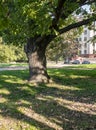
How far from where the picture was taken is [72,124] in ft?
29.3

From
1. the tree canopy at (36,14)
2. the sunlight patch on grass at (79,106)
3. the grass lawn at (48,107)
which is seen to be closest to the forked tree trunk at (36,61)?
the grass lawn at (48,107)

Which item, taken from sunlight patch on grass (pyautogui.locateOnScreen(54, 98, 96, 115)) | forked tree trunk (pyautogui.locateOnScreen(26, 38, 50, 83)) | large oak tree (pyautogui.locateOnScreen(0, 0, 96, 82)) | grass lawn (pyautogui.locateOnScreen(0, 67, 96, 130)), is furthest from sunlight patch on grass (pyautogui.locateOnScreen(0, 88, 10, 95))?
sunlight patch on grass (pyautogui.locateOnScreen(54, 98, 96, 115))

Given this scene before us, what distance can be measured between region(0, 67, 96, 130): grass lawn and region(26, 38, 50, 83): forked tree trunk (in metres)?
0.96

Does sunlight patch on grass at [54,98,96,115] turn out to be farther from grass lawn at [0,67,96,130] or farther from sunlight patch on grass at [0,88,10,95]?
sunlight patch on grass at [0,88,10,95]

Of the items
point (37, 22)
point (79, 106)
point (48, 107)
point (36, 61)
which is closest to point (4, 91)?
point (37, 22)

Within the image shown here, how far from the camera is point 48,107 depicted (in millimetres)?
11125

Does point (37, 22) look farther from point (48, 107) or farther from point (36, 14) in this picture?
point (48, 107)

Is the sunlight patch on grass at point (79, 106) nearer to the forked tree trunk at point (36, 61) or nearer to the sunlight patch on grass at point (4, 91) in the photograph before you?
the sunlight patch on grass at point (4, 91)

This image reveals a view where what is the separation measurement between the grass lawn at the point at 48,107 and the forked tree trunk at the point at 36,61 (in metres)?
0.96

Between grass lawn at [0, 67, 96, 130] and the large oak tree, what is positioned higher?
the large oak tree

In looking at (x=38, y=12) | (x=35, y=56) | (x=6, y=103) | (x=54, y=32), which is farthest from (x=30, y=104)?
(x=35, y=56)

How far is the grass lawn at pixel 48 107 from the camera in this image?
8883 mm

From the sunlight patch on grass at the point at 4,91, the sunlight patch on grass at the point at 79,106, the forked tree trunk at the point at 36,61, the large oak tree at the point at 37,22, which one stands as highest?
the large oak tree at the point at 37,22

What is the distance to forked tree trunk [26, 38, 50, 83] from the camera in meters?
18.1
